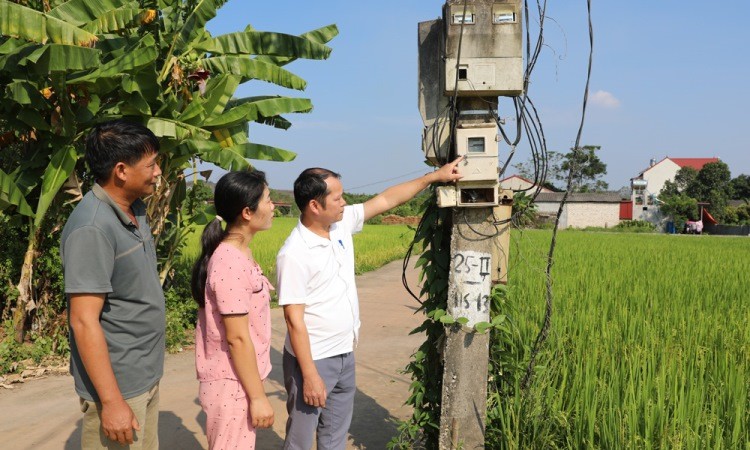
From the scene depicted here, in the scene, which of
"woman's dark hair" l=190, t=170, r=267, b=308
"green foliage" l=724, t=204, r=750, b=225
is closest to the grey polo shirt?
"woman's dark hair" l=190, t=170, r=267, b=308

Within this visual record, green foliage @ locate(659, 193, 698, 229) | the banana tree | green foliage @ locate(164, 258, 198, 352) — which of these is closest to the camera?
the banana tree

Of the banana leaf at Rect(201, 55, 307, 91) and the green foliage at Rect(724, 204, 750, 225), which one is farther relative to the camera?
the green foliage at Rect(724, 204, 750, 225)

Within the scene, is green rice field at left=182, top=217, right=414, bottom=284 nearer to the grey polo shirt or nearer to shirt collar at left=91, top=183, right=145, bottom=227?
the grey polo shirt

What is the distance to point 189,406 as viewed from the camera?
167 inches

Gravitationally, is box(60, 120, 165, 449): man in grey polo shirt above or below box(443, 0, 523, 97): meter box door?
below

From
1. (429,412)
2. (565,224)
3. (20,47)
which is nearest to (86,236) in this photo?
(429,412)

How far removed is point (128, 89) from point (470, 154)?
368 cm

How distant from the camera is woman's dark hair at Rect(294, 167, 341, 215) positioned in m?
2.45

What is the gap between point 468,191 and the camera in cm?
261

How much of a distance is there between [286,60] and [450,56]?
16.1 ft

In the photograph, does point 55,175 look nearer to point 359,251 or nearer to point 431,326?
point 431,326

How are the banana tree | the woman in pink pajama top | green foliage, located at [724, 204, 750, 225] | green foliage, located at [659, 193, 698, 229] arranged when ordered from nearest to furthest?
1. the woman in pink pajama top
2. the banana tree
3. green foliage, located at [724, 204, 750, 225]
4. green foliage, located at [659, 193, 698, 229]

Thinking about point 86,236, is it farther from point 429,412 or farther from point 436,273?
point 429,412

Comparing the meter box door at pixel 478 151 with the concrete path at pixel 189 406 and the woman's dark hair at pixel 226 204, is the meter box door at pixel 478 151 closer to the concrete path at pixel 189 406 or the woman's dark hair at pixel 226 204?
the woman's dark hair at pixel 226 204
